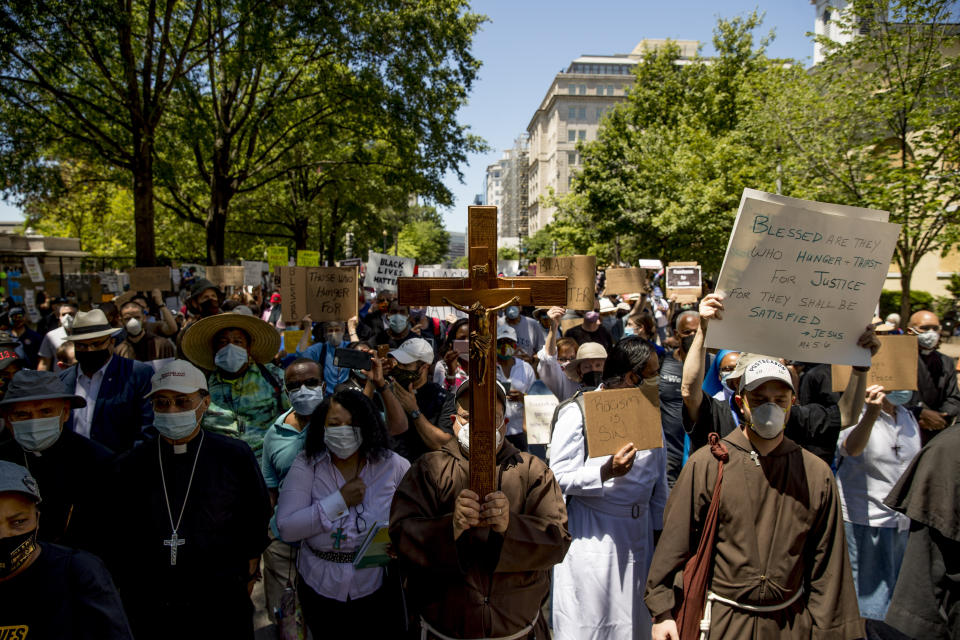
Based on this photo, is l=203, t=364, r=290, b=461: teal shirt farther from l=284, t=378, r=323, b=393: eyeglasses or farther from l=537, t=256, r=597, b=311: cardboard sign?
l=537, t=256, r=597, b=311: cardboard sign

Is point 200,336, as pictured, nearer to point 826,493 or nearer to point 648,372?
point 648,372

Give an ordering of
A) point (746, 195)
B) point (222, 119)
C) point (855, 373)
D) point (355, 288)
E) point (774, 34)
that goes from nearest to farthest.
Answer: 1. point (746, 195)
2. point (855, 373)
3. point (355, 288)
4. point (222, 119)
5. point (774, 34)

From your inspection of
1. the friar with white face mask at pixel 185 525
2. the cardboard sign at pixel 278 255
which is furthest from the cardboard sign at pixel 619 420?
the cardboard sign at pixel 278 255

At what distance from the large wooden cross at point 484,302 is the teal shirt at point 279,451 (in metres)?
1.94

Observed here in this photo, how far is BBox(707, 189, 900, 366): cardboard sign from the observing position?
2.98 m

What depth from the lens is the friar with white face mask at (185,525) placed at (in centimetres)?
301

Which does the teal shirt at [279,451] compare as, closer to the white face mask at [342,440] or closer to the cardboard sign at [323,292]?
the white face mask at [342,440]

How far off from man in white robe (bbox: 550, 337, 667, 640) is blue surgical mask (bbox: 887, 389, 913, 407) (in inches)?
80.7

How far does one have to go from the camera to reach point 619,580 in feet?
11.6

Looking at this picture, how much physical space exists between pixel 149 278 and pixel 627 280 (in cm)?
763

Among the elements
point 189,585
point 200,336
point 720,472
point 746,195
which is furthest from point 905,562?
point 200,336

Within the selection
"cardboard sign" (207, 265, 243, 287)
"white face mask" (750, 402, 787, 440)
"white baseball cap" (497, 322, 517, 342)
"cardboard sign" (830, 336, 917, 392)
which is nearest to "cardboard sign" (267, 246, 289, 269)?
"cardboard sign" (207, 265, 243, 287)

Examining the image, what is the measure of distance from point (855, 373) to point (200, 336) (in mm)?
4577

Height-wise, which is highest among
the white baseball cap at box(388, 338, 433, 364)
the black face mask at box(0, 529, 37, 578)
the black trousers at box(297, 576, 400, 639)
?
the white baseball cap at box(388, 338, 433, 364)
